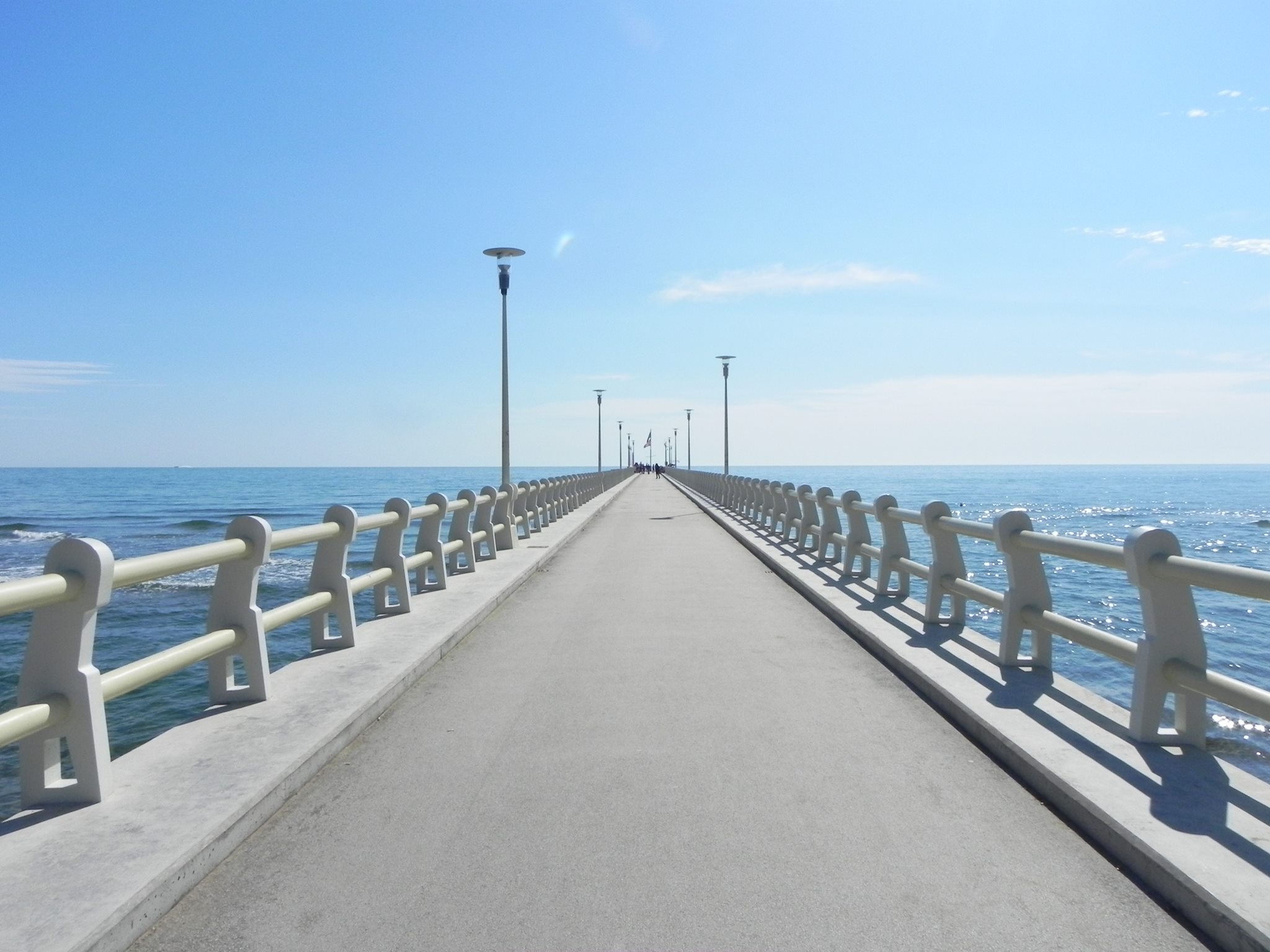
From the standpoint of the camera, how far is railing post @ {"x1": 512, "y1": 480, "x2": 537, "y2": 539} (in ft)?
61.1

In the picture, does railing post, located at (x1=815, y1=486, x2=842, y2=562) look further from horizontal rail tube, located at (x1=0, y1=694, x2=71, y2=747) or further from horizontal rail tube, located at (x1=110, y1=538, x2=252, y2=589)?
horizontal rail tube, located at (x1=0, y1=694, x2=71, y2=747)

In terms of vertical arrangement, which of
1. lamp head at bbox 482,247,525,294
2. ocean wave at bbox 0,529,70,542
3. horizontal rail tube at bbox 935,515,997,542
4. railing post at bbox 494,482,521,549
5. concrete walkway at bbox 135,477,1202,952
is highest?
lamp head at bbox 482,247,525,294

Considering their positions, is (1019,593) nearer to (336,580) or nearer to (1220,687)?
(1220,687)

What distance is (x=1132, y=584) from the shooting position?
187 inches

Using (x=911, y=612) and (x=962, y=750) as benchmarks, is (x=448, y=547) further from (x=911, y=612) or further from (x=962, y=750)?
(x=962, y=750)

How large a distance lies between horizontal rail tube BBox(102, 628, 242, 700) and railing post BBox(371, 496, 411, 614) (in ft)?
10.4

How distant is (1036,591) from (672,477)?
89047 millimetres

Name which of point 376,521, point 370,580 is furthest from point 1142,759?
point 370,580

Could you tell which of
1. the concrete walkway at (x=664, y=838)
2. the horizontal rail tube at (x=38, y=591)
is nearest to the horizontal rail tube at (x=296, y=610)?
the concrete walkway at (x=664, y=838)

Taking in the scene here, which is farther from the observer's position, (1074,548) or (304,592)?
(304,592)

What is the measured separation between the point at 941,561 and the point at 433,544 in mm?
5465

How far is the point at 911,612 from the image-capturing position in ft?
30.3

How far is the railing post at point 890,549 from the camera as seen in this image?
1008 cm

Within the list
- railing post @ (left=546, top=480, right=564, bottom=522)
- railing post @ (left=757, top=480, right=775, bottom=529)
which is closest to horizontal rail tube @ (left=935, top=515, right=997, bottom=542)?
railing post @ (left=757, top=480, right=775, bottom=529)
